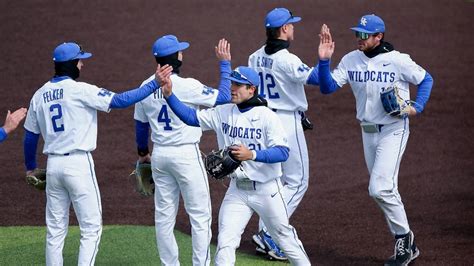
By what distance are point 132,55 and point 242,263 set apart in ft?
31.4

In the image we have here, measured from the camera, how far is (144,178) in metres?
8.84

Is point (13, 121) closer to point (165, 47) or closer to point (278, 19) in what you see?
point (165, 47)

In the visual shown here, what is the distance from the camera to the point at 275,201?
24.6 ft

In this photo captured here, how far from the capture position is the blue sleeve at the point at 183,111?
7613mm

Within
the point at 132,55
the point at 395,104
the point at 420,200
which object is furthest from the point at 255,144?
the point at 132,55

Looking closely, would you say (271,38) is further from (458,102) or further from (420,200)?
(458,102)

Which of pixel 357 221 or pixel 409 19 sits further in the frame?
pixel 409 19

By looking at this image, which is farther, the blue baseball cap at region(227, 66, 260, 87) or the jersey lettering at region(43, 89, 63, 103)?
the jersey lettering at region(43, 89, 63, 103)

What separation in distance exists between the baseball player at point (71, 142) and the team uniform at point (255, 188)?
31.6 inches

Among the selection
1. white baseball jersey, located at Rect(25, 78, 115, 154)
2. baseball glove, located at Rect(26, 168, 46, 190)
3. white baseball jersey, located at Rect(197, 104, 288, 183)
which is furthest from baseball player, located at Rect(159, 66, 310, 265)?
baseball glove, located at Rect(26, 168, 46, 190)

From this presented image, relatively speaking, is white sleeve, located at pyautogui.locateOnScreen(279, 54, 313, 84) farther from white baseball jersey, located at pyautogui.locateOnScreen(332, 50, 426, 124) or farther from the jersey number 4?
white baseball jersey, located at pyautogui.locateOnScreen(332, 50, 426, 124)

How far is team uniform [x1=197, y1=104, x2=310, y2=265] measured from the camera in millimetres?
7430

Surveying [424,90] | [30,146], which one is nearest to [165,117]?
[30,146]

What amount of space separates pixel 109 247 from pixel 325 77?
2.64 m
